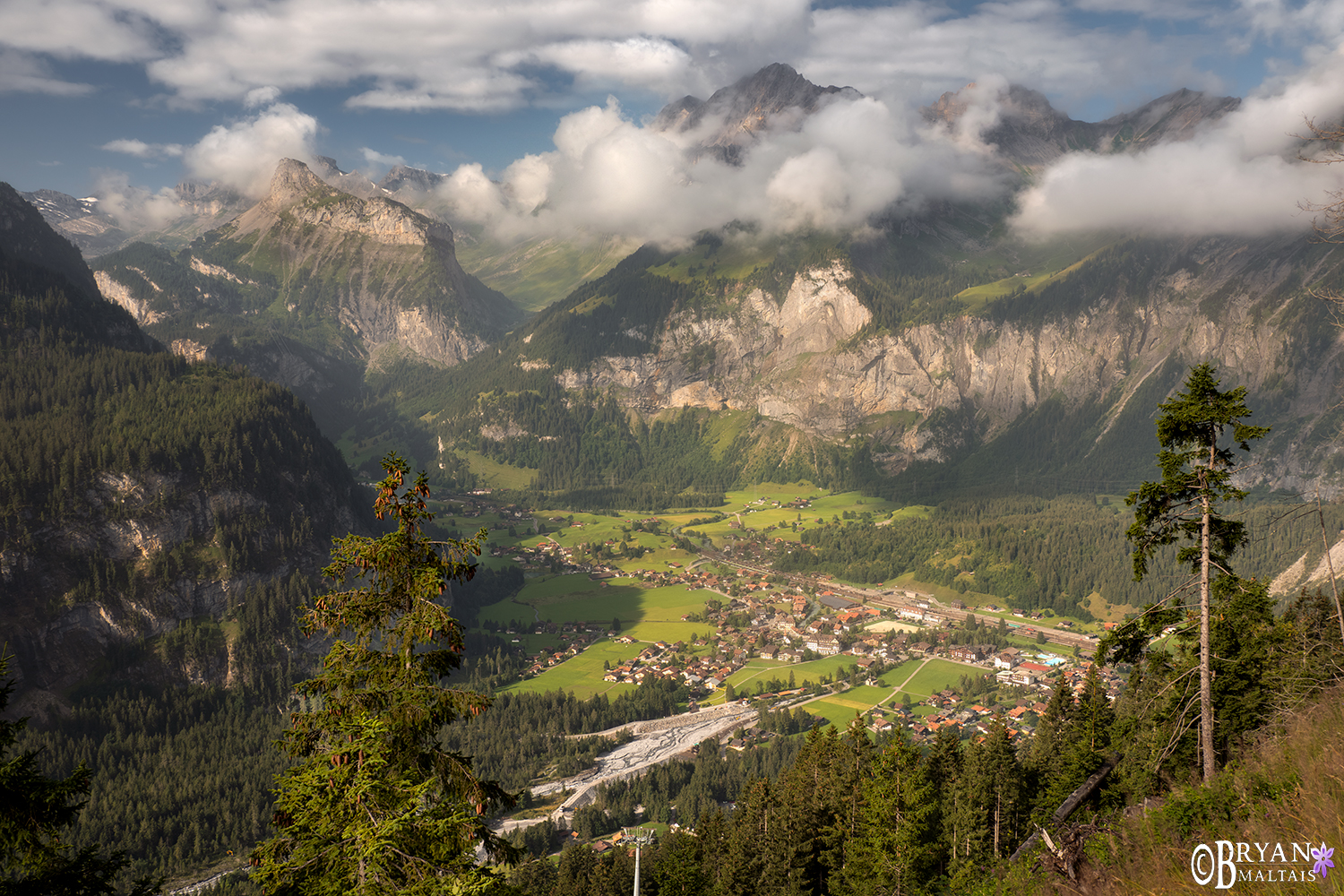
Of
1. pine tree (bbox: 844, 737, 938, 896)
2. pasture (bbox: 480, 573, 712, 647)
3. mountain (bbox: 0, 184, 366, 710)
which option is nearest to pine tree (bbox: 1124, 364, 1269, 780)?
pine tree (bbox: 844, 737, 938, 896)

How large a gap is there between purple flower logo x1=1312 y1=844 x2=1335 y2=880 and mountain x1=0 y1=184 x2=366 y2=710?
12647 cm

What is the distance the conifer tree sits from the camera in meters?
18.5

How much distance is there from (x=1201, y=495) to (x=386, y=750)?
20240 millimetres

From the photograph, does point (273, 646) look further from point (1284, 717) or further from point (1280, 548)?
point (1280, 548)

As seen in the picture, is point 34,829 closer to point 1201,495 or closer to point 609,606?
point 1201,495

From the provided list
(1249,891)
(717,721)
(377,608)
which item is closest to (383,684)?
(377,608)

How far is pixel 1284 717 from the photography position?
21.1 m

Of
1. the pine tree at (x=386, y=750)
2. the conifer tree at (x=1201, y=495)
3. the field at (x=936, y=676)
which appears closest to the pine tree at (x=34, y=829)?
the pine tree at (x=386, y=750)

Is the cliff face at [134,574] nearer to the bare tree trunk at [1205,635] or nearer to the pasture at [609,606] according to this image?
the pasture at [609,606]

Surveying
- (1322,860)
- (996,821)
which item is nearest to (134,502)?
(996,821)

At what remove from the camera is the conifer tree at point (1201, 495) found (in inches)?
728

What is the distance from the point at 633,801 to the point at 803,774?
154ft

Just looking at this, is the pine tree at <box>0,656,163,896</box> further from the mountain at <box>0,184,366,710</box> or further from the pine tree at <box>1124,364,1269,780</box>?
the mountain at <box>0,184,366,710</box>

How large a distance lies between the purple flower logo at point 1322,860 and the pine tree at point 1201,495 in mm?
10224
